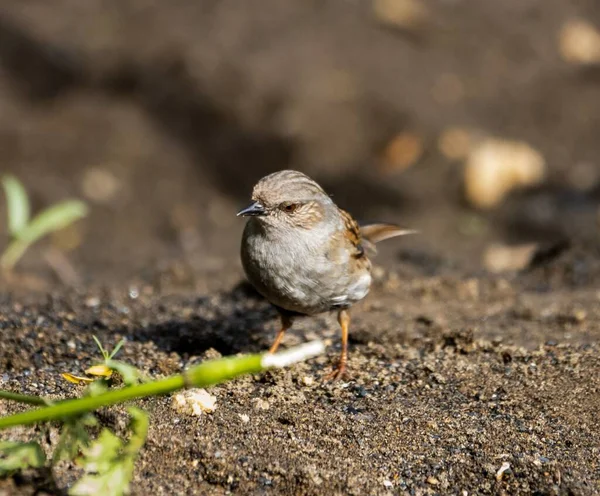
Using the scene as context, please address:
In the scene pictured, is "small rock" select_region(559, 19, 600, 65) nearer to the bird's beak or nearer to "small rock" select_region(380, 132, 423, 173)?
"small rock" select_region(380, 132, 423, 173)

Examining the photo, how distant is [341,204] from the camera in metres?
9.99

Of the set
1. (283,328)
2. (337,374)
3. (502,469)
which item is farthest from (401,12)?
(502,469)

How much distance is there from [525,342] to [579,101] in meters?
5.81

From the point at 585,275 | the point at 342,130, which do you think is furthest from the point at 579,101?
the point at 585,275

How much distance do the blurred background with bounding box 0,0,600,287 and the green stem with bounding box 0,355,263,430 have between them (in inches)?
235

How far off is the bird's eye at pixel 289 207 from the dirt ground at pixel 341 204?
93cm

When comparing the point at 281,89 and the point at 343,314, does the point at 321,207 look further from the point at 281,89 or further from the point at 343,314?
the point at 281,89

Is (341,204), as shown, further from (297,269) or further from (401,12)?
(297,269)

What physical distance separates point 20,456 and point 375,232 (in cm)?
374

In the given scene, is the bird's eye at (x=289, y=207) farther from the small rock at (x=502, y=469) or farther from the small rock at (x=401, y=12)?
the small rock at (x=401, y=12)

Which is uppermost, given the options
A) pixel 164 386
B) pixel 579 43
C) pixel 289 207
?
pixel 164 386

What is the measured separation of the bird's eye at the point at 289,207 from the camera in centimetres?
542

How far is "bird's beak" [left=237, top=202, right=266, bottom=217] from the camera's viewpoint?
17.1 ft

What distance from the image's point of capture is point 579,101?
10.9 meters
